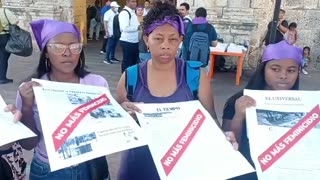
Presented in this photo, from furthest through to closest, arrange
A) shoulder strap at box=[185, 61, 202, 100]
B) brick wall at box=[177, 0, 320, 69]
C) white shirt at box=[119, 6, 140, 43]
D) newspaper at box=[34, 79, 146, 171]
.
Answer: brick wall at box=[177, 0, 320, 69]
white shirt at box=[119, 6, 140, 43]
shoulder strap at box=[185, 61, 202, 100]
newspaper at box=[34, 79, 146, 171]

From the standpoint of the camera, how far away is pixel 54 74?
226cm

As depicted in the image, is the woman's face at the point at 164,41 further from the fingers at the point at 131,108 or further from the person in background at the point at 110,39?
the person in background at the point at 110,39

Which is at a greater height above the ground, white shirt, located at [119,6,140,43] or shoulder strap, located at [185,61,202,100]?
shoulder strap, located at [185,61,202,100]

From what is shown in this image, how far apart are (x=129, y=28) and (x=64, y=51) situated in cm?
660

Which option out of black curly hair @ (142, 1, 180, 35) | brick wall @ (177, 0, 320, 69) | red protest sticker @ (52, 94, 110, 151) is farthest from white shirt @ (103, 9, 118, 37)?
red protest sticker @ (52, 94, 110, 151)

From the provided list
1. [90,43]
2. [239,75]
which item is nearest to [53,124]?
[239,75]

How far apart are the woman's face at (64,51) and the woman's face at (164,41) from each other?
398 millimetres

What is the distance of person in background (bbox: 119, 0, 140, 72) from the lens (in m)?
8.71

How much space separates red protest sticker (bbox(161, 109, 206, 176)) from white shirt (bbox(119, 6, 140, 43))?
673 centimetres

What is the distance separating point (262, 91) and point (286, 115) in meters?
0.17

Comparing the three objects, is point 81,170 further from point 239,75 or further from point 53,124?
point 239,75

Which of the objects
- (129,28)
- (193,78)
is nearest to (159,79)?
(193,78)

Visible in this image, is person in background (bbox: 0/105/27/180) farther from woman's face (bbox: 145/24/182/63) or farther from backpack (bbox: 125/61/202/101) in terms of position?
woman's face (bbox: 145/24/182/63)

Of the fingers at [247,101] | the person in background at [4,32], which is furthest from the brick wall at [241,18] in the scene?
the fingers at [247,101]
